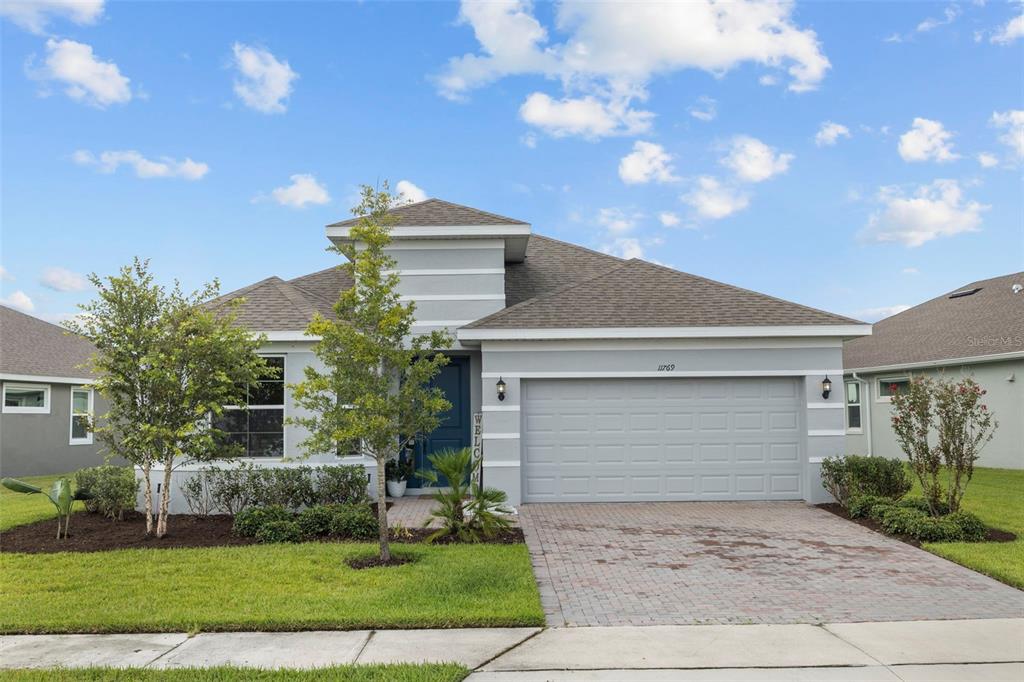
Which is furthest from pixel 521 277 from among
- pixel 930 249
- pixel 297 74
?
pixel 930 249

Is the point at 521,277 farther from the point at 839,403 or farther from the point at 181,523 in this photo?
the point at 181,523

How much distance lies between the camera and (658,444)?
12836mm

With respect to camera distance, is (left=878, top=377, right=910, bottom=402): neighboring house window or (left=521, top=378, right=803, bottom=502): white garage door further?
(left=878, top=377, right=910, bottom=402): neighboring house window

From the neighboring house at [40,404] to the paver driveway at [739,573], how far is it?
15.4 meters

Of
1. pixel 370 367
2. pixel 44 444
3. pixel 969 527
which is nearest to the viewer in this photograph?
pixel 370 367

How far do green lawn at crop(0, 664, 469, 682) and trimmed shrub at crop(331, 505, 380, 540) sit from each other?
15.5ft

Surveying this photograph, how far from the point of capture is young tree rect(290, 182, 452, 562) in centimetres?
830

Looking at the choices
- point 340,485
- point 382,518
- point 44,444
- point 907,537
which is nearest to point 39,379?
point 44,444

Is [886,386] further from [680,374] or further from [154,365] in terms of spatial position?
[154,365]

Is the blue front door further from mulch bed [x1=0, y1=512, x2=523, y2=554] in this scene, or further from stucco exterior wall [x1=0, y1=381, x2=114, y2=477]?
stucco exterior wall [x1=0, y1=381, x2=114, y2=477]

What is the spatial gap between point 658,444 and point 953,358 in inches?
445

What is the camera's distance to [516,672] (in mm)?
5020

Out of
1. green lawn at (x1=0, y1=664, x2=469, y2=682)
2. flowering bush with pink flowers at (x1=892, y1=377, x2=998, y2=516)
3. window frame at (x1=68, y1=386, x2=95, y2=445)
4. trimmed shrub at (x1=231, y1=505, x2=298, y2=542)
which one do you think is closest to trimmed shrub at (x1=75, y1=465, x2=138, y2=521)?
trimmed shrub at (x1=231, y1=505, x2=298, y2=542)

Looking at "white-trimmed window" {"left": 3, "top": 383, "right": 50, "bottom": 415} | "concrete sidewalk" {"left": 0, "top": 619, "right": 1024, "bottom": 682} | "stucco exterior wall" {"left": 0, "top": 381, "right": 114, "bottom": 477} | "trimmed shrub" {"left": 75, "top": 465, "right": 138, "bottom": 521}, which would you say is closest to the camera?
"concrete sidewalk" {"left": 0, "top": 619, "right": 1024, "bottom": 682}
